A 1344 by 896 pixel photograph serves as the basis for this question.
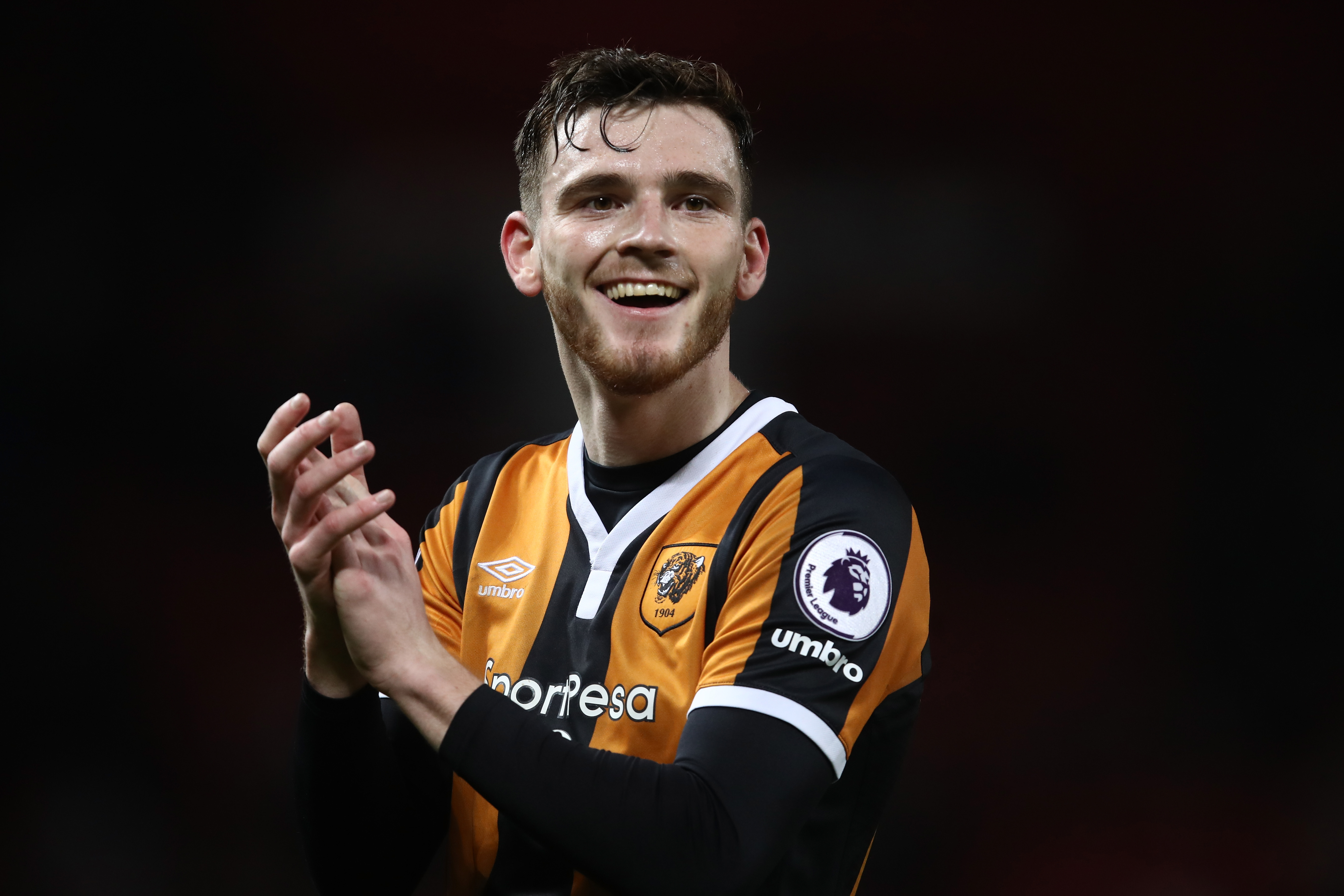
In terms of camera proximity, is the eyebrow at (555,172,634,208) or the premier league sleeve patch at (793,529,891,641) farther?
the eyebrow at (555,172,634,208)

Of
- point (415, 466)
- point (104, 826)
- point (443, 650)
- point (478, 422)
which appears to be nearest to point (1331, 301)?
point (478, 422)

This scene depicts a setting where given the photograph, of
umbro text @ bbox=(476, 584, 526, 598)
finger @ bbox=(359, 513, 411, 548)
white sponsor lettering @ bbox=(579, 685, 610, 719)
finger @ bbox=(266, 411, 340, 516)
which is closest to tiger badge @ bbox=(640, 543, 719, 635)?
white sponsor lettering @ bbox=(579, 685, 610, 719)

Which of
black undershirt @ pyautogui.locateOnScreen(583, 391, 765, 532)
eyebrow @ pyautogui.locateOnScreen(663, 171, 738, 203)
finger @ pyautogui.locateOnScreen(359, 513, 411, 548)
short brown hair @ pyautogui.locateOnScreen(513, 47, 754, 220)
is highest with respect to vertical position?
short brown hair @ pyautogui.locateOnScreen(513, 47, 754, 220)

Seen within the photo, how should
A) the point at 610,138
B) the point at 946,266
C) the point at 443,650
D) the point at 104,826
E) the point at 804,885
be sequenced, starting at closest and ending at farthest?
1. the point at 443,650
2. the point at 804,885
3. the point at 610,138
4. the point at 104,826
5. the point at 946,266

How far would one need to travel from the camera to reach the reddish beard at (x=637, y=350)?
1434 mm

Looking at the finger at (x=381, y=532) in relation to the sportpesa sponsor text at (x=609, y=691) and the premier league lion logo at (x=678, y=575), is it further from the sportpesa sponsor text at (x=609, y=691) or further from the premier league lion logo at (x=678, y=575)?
the premier league lion logo at (x=678, y=575)

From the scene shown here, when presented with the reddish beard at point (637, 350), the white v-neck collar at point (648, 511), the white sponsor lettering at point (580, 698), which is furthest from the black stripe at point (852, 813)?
the reddish beard at point (637, 350)

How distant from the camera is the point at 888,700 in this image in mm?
1364

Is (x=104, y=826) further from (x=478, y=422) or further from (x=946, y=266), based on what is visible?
(x=946, y=266)

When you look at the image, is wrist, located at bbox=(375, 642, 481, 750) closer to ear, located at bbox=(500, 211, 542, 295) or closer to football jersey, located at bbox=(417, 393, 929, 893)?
football jersey, located at bbox=(417, 393, 929, 893)

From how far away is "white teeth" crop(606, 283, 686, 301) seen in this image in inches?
56.4

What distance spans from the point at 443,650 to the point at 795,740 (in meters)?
0.40

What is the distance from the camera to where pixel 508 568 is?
1583mm

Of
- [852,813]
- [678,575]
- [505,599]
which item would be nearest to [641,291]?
[678,575]
